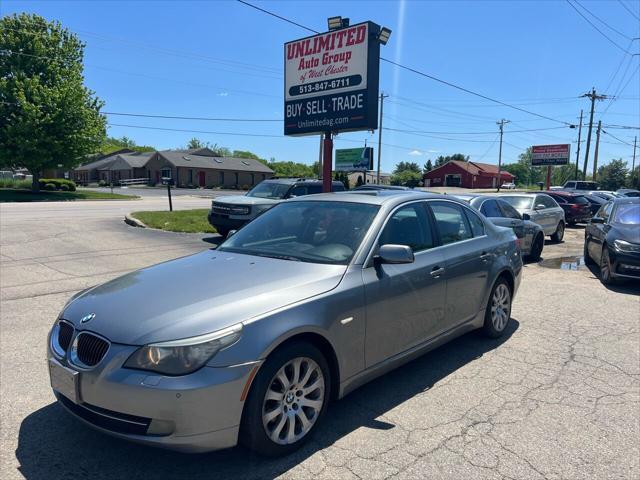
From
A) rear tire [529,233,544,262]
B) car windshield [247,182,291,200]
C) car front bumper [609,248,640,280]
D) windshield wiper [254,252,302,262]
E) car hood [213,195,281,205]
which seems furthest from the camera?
car windshield [247,182,291,200]

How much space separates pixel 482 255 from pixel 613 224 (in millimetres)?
5570

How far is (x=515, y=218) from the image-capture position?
431 inches

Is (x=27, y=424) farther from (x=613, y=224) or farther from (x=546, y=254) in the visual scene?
(x=546, y=254)

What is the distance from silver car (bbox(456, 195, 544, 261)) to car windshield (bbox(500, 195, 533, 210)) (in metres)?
2.03

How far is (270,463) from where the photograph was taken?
9.89 ft

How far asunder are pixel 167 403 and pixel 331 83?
1270 cm

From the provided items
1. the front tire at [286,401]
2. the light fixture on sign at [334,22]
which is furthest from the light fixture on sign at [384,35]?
the front tire at [286,401]

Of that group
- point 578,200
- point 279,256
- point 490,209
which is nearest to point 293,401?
point 279,256

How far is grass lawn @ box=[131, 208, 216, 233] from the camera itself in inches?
578

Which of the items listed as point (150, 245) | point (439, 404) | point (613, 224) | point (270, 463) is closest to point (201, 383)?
point (270, 463)

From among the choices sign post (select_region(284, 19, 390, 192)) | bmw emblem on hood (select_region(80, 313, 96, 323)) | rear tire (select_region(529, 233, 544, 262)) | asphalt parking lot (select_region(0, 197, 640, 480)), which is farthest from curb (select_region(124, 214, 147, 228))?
bmw emblem on hood (select_region(80, 313, 96, 323))

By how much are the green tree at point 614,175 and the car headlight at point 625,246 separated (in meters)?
74.9

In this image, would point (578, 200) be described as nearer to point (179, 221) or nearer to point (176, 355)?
point (179, 221)

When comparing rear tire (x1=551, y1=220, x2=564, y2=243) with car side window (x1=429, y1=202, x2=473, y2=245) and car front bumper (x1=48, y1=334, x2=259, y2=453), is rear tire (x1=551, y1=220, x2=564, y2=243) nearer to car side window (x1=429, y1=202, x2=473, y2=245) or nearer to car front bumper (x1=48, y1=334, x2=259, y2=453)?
car side window (x1=429, y1=202, x2=473, y2=245)
